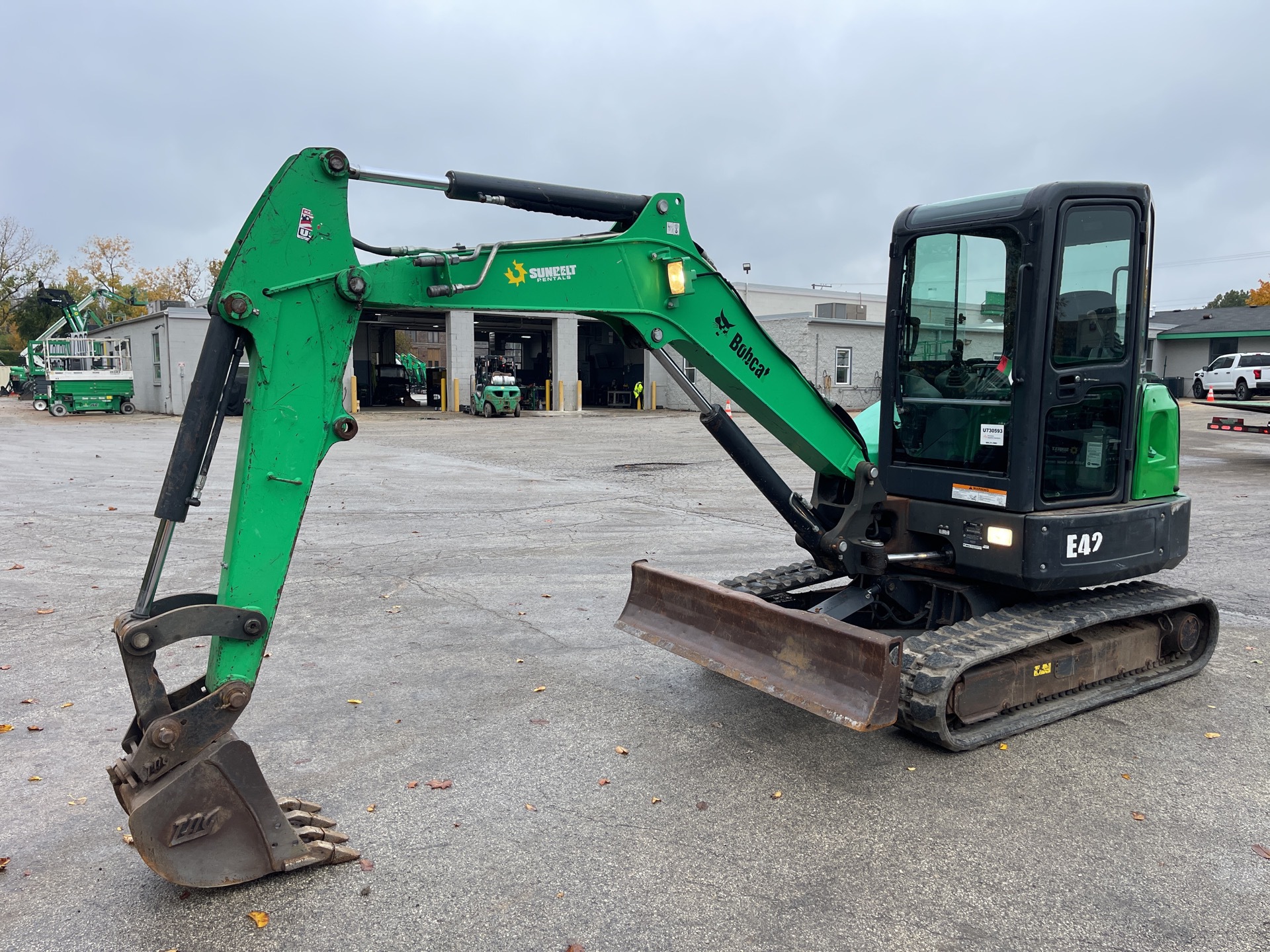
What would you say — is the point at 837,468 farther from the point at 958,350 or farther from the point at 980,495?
the point at 958,350

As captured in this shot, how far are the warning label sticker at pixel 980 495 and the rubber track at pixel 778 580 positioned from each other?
113 cm

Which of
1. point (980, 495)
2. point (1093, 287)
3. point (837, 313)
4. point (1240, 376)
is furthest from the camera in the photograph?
point (837, 313)

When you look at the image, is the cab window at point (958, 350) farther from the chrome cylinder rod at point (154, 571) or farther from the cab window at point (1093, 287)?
the chrome cylinder rod at point (154, 571)

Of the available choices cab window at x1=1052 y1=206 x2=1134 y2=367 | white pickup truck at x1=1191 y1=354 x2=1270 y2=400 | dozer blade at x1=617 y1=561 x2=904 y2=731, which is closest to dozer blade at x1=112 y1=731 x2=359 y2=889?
dozer blade at x1=617 y1=561 x2=904 y2=731

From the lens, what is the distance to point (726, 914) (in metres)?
3.40

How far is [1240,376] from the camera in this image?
3747 cm

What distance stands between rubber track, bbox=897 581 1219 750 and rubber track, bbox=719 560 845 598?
133 centimetres

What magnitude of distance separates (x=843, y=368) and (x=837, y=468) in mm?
35005

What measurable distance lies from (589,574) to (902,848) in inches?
205

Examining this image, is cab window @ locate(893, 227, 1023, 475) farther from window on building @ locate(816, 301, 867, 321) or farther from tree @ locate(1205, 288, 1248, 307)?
tree @ locate(1205, 288, 1248, 307)

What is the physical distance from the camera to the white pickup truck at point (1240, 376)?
117 ft

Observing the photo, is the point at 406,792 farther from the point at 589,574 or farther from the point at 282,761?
the point at 589,574

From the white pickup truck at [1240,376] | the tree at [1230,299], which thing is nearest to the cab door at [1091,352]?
the white pickup truck at [1240,376]

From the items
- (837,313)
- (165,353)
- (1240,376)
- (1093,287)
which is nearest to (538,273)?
A: (1093,287)
